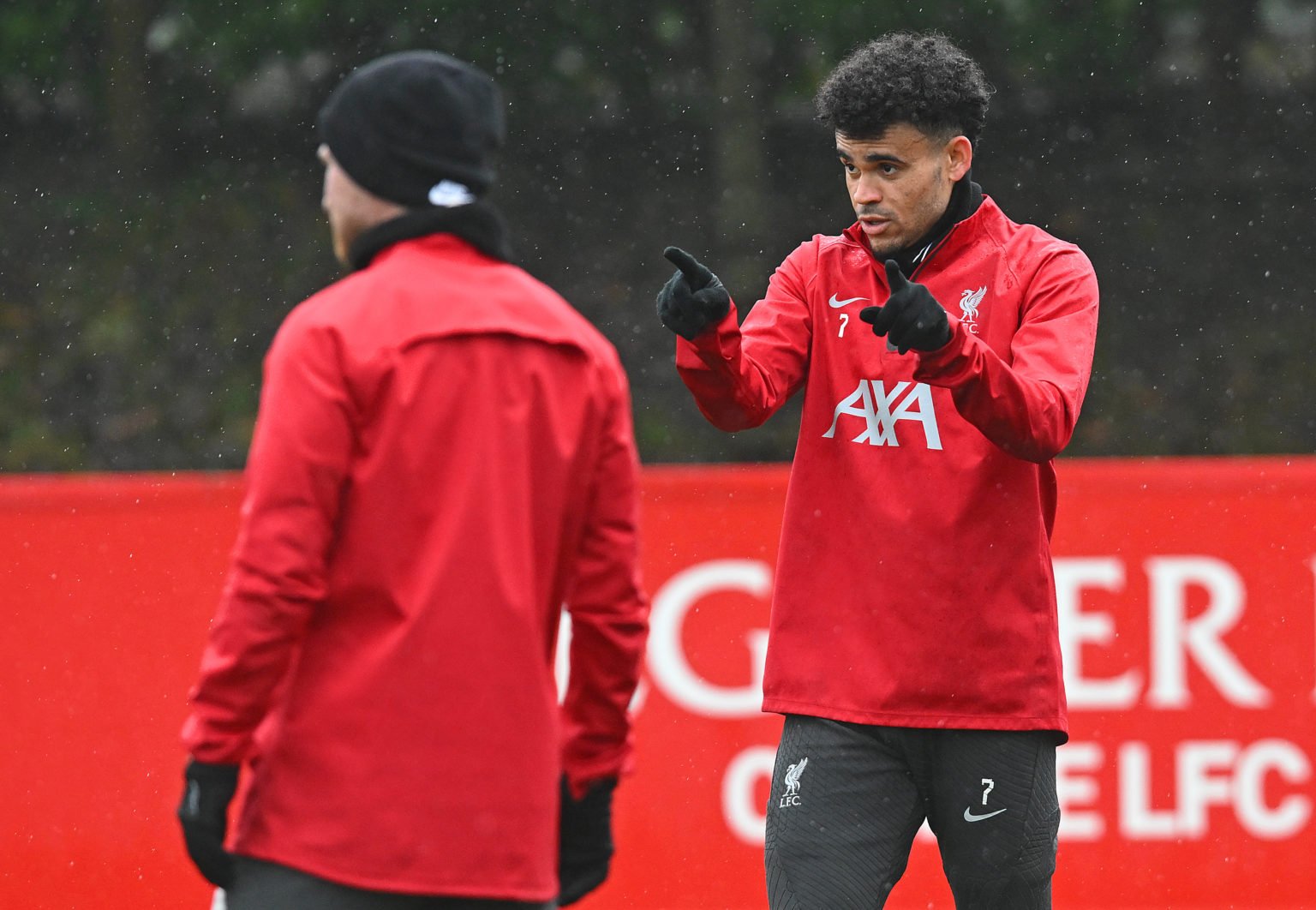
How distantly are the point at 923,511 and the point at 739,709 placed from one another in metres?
2.53

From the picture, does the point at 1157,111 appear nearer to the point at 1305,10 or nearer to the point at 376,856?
the point at 1305,10

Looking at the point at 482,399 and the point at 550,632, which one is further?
the point at 550,632

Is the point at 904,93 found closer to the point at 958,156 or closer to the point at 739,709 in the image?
the point at 958,156

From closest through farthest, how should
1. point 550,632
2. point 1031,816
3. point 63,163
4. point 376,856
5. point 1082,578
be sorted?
point 376,856, point 550,632, point 1031,816, point 1082,578, point 63,163

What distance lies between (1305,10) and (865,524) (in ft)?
37.1

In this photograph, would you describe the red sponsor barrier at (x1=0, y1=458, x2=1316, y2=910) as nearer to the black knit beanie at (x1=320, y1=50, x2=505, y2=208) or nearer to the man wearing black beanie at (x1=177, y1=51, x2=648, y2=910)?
the man wearing black beanie at (x1=177, y1=51, x2=648, y2=910)

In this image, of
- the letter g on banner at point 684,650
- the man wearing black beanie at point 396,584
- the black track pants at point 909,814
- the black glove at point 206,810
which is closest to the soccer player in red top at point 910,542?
the black track pants at point 909,814

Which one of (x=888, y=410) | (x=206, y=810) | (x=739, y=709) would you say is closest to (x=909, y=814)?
(x=888, y=410)

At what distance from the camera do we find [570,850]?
262 centimetres

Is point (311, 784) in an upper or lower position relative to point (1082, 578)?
upper

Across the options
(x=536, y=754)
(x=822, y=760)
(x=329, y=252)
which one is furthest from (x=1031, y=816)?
(x=329, y=252)

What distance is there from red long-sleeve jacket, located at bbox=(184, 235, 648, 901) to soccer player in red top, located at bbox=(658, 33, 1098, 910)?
0.96 m

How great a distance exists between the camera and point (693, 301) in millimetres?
3176

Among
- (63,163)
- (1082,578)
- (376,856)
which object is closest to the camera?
(376,856)
